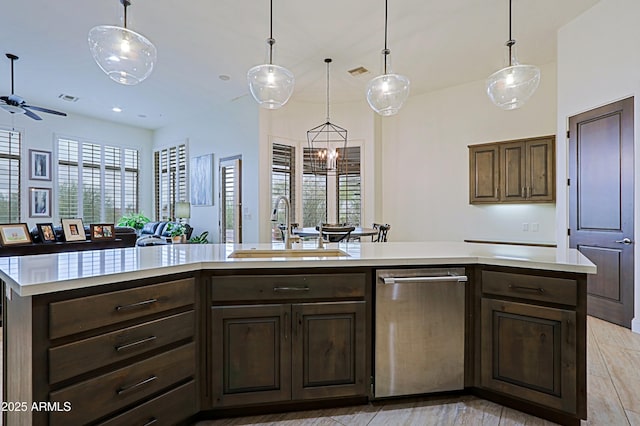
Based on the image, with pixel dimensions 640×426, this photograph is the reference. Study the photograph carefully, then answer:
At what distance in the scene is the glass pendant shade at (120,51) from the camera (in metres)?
2.14

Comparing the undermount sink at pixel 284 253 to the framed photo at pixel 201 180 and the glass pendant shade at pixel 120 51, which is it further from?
the framed photo at pixel 201 180

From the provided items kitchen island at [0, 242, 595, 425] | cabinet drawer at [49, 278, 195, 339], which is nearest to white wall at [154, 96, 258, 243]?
kitchen island at [0, 242, 595, 425]

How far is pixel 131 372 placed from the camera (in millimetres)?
Answer: 1396

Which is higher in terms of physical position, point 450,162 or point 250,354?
point 450,162

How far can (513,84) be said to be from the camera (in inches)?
108

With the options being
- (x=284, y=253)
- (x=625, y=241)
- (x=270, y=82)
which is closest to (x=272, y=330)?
(x=284, y=253)

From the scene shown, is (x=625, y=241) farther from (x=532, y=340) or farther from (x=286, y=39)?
A: (x=286, y=39)

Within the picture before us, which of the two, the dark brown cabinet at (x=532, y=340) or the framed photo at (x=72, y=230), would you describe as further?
the framed photo at (x=72, y=230)

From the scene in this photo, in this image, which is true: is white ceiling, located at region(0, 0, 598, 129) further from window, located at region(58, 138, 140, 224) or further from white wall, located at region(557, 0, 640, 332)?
Result: window, located at region(58, 138, 140, 224)

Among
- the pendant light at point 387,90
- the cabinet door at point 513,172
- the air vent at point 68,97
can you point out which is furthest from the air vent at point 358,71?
the air vent at point 68,97

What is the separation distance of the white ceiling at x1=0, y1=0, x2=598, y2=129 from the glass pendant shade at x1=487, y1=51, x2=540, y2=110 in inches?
45.1

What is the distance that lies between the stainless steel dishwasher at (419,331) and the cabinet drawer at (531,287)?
15 cm

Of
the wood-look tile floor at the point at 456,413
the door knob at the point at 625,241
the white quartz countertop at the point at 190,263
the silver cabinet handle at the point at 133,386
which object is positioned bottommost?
the wood-look tile floor at the point at 456,413

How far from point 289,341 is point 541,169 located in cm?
449
